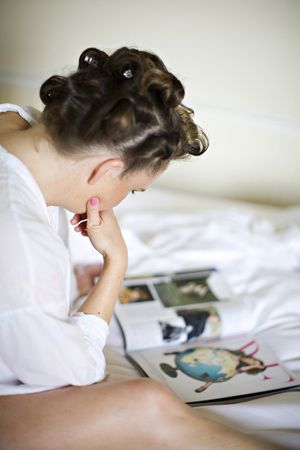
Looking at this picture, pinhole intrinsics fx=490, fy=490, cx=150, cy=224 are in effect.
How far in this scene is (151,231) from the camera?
4.88 feet

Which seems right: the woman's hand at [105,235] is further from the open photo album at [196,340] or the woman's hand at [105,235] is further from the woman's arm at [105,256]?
the open photo album at [196,340]

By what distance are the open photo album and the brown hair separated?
1.49ft

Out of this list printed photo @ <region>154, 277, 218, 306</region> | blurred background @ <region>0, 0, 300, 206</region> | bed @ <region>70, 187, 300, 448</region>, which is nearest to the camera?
bed @ <region>70, 187, 300, 448</region>

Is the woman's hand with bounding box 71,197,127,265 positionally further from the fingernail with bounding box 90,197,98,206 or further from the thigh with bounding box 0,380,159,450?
the thigh with bounding box 0,380,159,450

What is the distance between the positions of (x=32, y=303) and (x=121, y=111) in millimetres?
304

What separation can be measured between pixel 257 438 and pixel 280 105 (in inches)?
47.7

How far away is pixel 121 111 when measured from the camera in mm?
720

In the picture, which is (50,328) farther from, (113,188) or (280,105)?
(280,105)

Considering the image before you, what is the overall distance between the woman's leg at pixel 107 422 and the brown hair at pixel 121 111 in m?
0.36

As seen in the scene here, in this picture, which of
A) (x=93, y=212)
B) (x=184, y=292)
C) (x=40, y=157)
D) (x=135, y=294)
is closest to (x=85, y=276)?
(x=135, y=294)

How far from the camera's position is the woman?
705 mm

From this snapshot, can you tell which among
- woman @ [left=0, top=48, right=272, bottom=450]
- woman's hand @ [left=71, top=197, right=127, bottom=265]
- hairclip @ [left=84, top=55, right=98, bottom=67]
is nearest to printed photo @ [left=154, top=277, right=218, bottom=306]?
woman's hand @ [left=71, top=197, right=127, bottom=265]

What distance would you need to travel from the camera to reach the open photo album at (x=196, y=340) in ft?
3.26

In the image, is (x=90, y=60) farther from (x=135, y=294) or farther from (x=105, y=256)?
(x=135, y=294)
